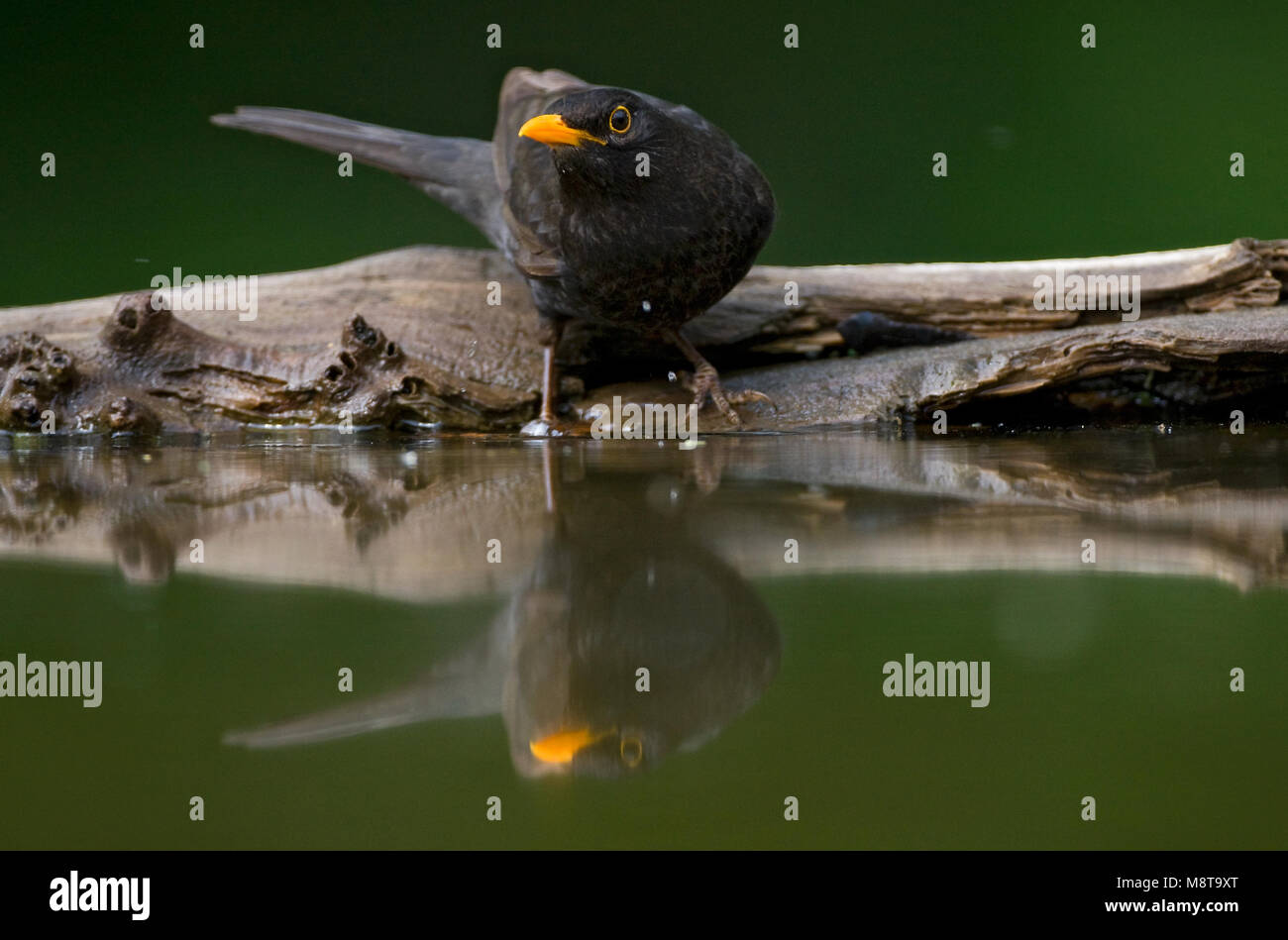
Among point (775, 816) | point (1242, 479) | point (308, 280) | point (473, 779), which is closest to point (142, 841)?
point (473, 779)

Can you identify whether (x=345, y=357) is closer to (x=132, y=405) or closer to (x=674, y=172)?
(x=132, y=405)

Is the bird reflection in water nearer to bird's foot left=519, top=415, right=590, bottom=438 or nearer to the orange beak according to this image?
the orange beak

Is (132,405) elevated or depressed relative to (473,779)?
elevated

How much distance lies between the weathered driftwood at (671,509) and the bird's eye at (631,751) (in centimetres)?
52

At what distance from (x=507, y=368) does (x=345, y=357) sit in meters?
0.56

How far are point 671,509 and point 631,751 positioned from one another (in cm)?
107

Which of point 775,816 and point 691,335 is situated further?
point 691,335

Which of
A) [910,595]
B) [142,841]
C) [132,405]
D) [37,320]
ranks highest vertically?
[37,320]

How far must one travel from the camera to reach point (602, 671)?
3.93 feet

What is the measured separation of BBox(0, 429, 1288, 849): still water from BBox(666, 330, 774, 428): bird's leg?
56.9 inches

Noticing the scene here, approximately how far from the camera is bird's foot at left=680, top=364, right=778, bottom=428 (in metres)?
3.67

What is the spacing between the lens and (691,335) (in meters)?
4.19

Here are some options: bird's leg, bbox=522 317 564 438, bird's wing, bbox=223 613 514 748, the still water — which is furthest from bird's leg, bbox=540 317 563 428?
bird's wing, bbox=223 613 514 748

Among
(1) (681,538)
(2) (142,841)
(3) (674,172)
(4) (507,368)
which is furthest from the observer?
(4) (507,368)
